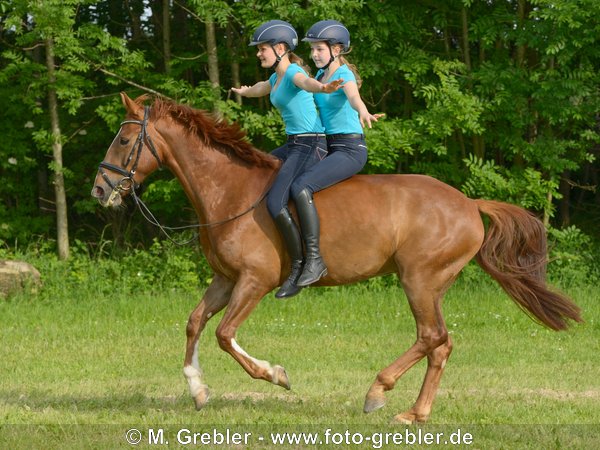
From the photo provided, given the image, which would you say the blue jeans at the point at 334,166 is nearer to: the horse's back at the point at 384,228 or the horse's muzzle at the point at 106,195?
the horse's back at the point at 384,228

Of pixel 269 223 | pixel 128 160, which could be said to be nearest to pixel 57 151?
pixel 128 160

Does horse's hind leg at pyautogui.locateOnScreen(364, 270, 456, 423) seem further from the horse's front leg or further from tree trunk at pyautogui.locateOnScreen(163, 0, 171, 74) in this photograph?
tree trunk at pyautogui.locateOnScreen(163, 0, 171, 74)

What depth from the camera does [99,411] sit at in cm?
820

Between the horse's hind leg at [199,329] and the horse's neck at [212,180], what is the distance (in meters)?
0.57

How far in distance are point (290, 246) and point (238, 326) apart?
74cm

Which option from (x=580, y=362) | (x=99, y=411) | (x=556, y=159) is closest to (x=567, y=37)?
(x=556, y=159)

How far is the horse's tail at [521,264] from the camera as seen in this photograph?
8.36 meters

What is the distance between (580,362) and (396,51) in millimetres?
7927

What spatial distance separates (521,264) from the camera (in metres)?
8.44

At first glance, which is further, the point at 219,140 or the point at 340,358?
the point at 340,358

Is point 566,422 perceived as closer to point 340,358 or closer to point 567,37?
point 340,358

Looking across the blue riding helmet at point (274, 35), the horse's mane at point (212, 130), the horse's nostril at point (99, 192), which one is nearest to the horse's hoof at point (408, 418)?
the horse's mane at point (212, 130)

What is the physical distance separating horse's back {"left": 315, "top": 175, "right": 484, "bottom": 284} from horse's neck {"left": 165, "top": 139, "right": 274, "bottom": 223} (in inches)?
22.5

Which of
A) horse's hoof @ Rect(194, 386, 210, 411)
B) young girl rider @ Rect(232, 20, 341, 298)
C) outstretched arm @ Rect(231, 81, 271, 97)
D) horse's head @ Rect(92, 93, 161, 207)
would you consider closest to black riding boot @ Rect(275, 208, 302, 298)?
young girl rider @ Rect(232, 20, 341, 298)
